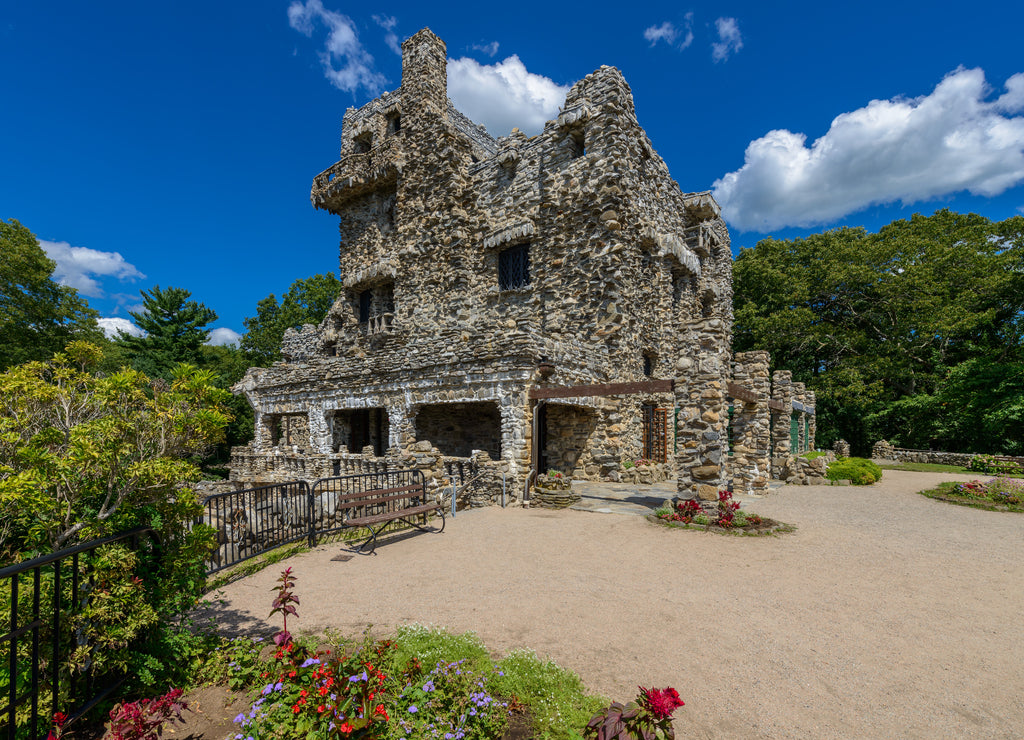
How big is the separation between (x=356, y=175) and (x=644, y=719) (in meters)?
25.0

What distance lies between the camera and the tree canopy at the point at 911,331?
2272 cm

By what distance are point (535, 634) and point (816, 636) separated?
8.71ft

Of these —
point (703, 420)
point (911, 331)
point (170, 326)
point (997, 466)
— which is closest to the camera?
point (703, 420)

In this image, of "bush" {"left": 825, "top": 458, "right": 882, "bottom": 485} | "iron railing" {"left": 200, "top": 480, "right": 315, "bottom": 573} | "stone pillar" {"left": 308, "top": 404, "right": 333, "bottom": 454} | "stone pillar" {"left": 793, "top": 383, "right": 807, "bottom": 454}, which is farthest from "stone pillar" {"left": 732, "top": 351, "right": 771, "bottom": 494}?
"stone pillar" {"left": 308, "top": 404, "right": 333, "bottom": 454}

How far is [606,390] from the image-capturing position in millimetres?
10766

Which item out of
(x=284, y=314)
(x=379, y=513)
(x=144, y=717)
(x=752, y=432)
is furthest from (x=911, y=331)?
(x=284, y=314)

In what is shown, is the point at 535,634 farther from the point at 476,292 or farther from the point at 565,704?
the point at 476,292

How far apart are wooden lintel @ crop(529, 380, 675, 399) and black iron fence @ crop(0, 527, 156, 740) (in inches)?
343

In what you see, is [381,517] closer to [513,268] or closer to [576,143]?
[513,268]

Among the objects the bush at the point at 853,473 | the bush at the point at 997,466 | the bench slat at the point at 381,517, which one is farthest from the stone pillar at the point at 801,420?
the bench slat at the point at 381,517

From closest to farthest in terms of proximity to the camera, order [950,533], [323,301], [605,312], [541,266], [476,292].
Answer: [950,533] < [605,312] < [541,266] < [476,292] < [323,301]

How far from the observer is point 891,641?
166 inches

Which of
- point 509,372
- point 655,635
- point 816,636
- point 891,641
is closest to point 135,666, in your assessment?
point 655,635

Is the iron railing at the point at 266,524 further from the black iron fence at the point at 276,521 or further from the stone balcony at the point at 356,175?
the stone balcony at the point at 356,175
